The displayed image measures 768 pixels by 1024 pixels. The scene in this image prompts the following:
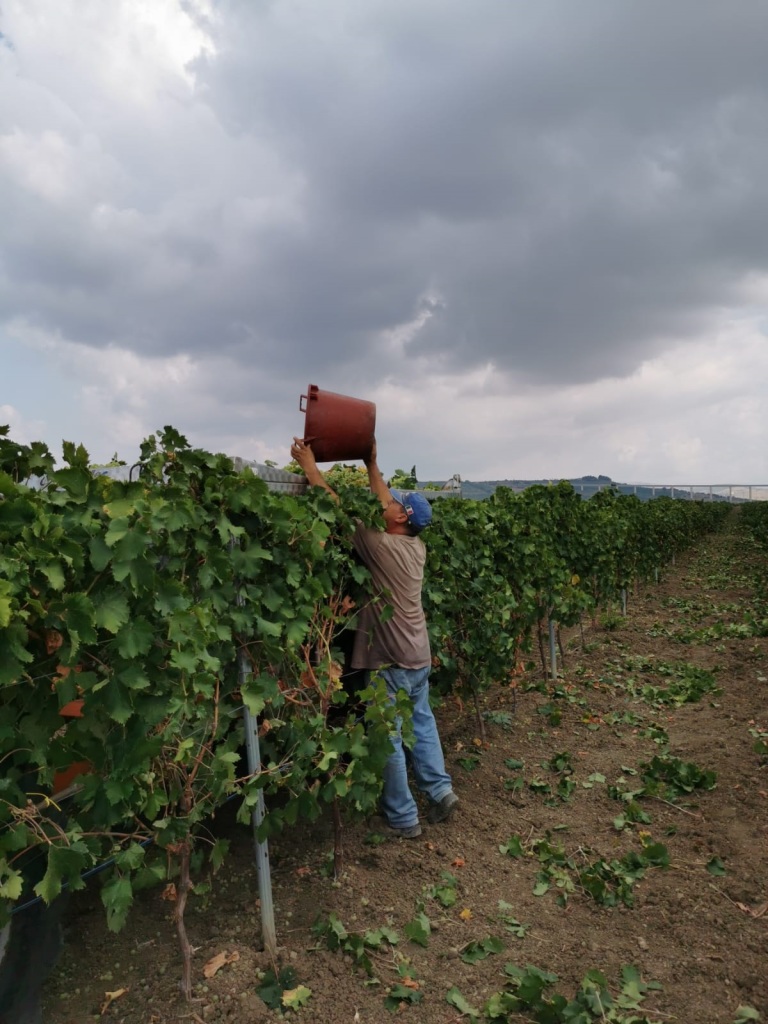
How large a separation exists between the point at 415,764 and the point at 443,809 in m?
0.34

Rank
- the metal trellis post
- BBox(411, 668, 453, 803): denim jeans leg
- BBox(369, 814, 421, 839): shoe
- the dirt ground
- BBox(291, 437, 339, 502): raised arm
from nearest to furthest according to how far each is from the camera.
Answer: the dirt ground < the metal trellis post < BBox(291, 437, 339, 502): raised arm < BBox(369, 814, 421, 839): shoe < BBox(411, 668, 453, 803): denim jeans leg

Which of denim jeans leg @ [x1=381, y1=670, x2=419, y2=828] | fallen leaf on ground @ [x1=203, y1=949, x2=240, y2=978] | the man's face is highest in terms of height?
the man's face

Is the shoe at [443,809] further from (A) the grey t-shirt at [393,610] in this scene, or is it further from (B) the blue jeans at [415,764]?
(A) the grey t-shirt at [393,610]

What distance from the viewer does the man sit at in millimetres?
4527

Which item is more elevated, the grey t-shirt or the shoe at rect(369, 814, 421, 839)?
the grey t-shirt

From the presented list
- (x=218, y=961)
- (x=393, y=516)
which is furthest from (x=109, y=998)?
(x=393, y=516)

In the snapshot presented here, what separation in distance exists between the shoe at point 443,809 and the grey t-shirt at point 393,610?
94 centimetres

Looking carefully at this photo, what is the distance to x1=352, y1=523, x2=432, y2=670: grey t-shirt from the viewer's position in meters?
4.51

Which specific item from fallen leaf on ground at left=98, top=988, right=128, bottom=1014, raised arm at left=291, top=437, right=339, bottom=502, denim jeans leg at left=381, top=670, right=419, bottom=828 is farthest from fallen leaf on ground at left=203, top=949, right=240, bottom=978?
raised arm at left=291, top=437, right=339, bottom=502

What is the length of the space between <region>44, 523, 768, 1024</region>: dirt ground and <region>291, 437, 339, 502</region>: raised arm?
7.03ft

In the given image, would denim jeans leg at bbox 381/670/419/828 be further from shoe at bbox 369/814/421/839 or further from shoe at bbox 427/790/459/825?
shoe at bbox 427/790/459/825

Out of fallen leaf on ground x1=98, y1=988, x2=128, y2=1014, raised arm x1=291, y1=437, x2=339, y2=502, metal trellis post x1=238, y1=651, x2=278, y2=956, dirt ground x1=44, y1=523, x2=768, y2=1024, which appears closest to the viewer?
fallen leaf on ground x1=98, y1=988, x2=128, y2=1014

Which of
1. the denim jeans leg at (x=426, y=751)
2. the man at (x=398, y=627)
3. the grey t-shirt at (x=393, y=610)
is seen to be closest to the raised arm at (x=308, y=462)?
the man at (x=398, y=627)

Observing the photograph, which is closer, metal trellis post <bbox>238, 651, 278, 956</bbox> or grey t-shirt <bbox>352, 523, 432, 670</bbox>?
metal trellis post <bbox>238, 651, 278, 956</bbox>
